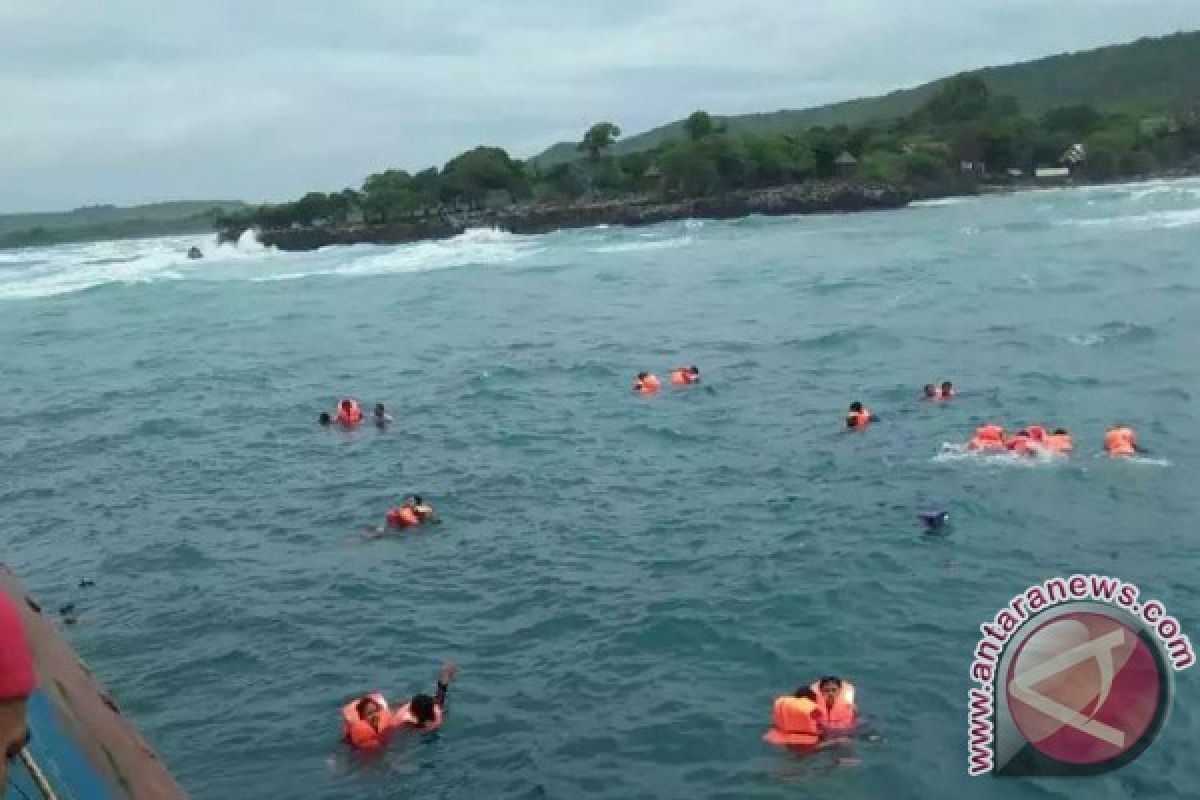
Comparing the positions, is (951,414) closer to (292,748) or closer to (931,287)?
(292,748)

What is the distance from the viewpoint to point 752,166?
95000 millimetres

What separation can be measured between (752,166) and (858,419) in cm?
7835

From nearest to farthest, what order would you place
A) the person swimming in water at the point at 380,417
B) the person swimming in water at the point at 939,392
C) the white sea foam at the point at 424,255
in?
1. the person swimming in water at the point at 939,392
2. the person swimming in water at the point at 380,417
3. the white sea foam at the point at 424,255

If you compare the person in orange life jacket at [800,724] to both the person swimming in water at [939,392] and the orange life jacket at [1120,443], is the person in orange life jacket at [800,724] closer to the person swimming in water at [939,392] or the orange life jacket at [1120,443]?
the orange life jacket at [1120,443]

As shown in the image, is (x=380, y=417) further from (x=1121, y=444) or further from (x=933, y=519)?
(x=1121, y=444)

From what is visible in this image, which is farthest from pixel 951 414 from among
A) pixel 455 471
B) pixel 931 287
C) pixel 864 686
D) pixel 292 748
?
pixel 931 287

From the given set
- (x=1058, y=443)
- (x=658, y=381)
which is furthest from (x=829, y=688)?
(x=658, y=381)

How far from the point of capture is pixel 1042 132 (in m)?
110

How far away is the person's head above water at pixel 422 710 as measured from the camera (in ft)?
34.3

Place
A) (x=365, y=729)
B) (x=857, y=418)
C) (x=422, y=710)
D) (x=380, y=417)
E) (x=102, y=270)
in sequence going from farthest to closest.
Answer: (x=102, y=270)
(x=380, y=417)
(x=857, y=418)
(x=422, y=710)
(x=365, y=729)

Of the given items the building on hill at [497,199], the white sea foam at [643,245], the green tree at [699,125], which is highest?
the green tree at [699,125]

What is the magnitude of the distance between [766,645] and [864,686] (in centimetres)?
131

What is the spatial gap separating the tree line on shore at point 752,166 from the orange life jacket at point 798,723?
86.2 m

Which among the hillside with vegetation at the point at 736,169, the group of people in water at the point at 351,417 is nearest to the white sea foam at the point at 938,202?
the hillside with vegetation at the point at 736,169
